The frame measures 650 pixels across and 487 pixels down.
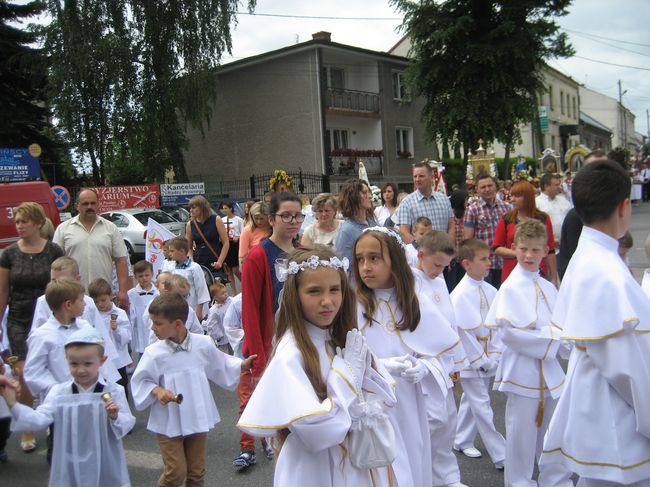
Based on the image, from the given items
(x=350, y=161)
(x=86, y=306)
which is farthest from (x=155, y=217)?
(x=86, y=306)

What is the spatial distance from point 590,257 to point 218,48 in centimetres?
2694

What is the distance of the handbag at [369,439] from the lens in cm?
257

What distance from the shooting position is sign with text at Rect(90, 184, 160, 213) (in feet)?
71.6

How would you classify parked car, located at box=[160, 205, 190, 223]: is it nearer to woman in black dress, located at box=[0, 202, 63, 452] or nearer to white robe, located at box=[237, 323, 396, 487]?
woman in black dress, located at box=[0, 202, 63, 452]

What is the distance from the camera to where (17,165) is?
24.8 m

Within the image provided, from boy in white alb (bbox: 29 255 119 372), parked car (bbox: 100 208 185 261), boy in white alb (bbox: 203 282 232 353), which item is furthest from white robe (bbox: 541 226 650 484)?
parked car (bbox: 100 208 185 261)

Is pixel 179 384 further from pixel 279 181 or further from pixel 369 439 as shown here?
pixel 279 181

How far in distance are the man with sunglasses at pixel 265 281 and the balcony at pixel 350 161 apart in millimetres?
26595

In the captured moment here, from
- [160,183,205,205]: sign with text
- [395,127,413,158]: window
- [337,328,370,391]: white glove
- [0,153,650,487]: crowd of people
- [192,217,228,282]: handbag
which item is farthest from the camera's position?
[395,127,413,158]: window

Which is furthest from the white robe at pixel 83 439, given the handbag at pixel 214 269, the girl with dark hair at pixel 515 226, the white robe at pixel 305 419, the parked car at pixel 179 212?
the parked car at pixel 179 212

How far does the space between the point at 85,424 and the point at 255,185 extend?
92.5 feet

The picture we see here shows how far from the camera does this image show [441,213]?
303 inches

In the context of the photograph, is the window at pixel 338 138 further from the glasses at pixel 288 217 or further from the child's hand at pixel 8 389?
the child's hand at pixel 8 389

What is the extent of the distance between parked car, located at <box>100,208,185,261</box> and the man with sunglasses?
14.6m
